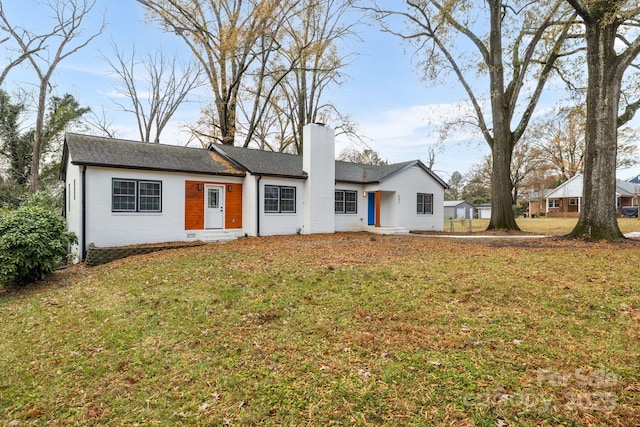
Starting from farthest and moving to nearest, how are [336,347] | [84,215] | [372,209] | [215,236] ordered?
[372,209] < [215,236] < [84,215] < [336,347]

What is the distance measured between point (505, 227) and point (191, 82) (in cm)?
2527

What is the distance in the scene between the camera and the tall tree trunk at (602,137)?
10.8 m

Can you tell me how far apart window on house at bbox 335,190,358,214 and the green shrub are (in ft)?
38.5

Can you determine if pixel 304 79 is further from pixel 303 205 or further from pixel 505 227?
pixel 505 227

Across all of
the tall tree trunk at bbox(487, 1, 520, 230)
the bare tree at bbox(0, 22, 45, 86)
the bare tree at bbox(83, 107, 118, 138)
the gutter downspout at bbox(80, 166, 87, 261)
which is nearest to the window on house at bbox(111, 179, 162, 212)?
the gutter downspout at bbox(80, 166, 87, 261)

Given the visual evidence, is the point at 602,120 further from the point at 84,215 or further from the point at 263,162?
the point at 84,215

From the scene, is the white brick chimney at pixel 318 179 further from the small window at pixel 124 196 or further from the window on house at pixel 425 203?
the small window at pixel 124 196

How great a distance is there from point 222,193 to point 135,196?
3.32 meters

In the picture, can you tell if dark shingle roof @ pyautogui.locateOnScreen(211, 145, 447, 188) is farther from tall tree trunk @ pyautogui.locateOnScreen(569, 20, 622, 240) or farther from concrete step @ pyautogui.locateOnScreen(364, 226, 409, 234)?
tall tree trunk @ pyautogui.locateOnScreen(569, 20, 622, 240)

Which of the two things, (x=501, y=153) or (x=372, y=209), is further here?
(x=372, y=209)

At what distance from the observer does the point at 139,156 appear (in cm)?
1262

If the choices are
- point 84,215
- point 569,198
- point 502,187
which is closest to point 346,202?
point 502,187

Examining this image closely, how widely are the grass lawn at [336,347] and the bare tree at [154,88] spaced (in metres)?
23.4

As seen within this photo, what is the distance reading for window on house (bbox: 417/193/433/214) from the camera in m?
19.8
